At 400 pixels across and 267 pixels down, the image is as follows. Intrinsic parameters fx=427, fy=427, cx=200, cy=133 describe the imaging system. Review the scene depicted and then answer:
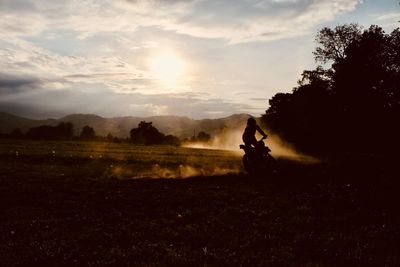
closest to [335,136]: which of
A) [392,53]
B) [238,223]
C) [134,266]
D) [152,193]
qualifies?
[392,53]

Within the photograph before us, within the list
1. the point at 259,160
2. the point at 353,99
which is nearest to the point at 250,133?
the point at 259,160

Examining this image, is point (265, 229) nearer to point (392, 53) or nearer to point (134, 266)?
point (134, 266)

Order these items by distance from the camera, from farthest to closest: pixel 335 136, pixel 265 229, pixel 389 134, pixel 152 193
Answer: pixel 335 136 < pixel 389 134 < pixel 152 193 < pixel 265 229

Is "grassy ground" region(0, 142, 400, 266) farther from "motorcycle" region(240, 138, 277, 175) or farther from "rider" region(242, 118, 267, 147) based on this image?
"rider" region(242, 118, 267, 147)

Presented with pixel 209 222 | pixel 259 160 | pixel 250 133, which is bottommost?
pixel 209 222

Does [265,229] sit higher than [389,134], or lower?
lower

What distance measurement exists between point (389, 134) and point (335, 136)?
7696 mm

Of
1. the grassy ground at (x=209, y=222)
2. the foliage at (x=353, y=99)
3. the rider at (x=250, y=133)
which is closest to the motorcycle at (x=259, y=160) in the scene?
the rider at (x=250, y=133)

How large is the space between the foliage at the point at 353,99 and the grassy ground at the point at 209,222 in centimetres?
3856

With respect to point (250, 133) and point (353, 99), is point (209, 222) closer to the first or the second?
point (250, 133)

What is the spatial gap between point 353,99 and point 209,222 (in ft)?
169

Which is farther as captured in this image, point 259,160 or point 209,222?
point 259,160

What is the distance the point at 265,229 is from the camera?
13.0 meters

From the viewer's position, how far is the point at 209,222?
45.9 feet
